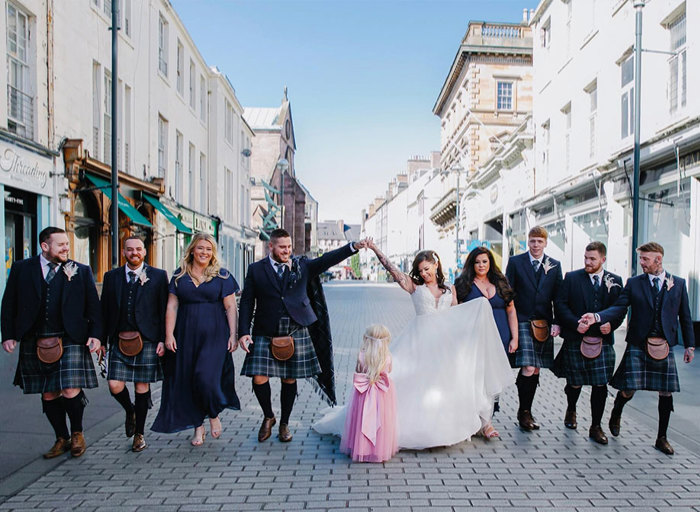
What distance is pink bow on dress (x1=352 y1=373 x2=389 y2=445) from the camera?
4.75 meters

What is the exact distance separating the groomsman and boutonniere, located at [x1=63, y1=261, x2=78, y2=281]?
4.17m

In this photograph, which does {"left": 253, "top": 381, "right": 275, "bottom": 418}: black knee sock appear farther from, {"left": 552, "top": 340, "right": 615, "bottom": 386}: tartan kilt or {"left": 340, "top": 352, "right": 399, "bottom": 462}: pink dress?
{"left": 552, "top": 340, "right": 615, "bottom": 386}: tartan kilt

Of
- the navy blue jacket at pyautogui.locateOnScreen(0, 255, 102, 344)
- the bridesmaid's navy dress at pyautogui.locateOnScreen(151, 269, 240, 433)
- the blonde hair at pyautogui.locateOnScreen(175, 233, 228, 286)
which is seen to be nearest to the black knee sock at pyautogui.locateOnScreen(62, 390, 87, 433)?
the navy blue jacket at pyautogui.locateOnScreen(0, 255, 102, 344)

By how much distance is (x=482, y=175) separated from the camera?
32.8m

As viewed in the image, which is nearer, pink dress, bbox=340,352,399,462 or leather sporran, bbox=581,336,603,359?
pink dress, bbox=340,352,399,462

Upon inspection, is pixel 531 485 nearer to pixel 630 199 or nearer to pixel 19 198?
pixel 19 198

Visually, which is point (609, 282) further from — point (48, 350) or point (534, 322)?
point (48, 350)

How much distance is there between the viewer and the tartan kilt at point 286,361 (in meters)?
5.42

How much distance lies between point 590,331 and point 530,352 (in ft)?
1.98

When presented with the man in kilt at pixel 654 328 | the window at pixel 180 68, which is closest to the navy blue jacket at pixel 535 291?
the man in kilt at pixel 654 328

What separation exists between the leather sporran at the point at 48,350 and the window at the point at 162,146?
16.8 m

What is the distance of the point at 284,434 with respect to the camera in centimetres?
542

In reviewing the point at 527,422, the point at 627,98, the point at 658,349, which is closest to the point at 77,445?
the point at 527,422

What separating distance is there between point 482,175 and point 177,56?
57.9 ft
